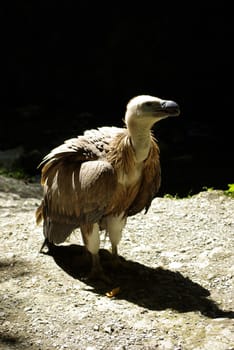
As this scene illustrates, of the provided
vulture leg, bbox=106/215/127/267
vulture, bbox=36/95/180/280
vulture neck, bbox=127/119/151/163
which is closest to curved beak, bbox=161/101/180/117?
vulture, bbox=36/95/180/280

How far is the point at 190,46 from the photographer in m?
13.1

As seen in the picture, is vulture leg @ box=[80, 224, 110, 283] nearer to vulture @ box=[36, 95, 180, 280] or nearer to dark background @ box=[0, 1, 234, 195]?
vulture @ box=[36, 95, 180, 280]

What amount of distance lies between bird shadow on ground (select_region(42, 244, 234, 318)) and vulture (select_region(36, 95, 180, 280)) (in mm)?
119

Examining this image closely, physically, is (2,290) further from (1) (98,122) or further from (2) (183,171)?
(1) (98,122)

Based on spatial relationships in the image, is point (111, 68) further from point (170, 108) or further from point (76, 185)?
point (170, 108)

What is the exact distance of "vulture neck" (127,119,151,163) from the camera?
12.0 ft

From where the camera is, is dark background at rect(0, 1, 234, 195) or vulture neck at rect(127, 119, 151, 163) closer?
vulture neck at rect(127, 119, 151, 163)

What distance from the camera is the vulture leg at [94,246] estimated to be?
4023mm

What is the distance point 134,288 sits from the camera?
4.01 m

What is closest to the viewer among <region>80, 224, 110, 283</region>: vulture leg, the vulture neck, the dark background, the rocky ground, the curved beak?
the rocky ground

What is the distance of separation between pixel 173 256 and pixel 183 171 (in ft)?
15.5

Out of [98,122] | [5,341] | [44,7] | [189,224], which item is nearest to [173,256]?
[189,224]

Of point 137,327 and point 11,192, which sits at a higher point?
point 137,327

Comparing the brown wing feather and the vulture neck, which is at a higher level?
the vulture neck
